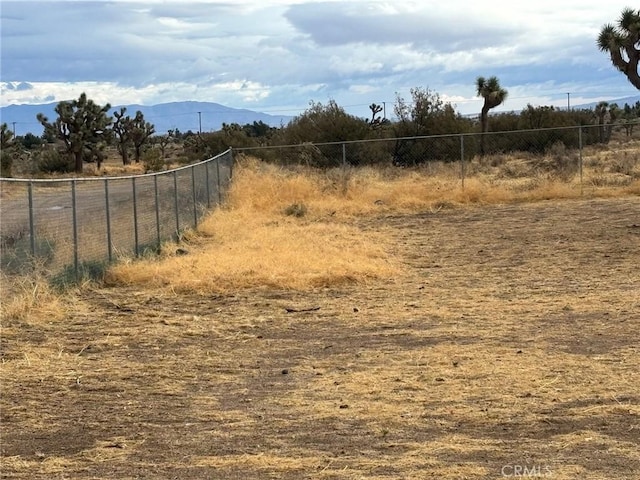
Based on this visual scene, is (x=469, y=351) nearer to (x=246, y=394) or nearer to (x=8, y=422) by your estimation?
(x=246, y=394)

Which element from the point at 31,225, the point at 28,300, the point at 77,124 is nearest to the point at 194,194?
the point at 31,225

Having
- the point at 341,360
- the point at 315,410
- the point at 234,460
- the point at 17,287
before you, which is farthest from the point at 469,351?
the point at 17,287

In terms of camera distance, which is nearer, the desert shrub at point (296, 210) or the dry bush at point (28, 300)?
the dry bush at point (28, 300)

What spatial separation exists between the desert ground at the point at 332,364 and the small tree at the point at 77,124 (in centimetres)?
3305

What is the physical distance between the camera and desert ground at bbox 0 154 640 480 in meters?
4.98

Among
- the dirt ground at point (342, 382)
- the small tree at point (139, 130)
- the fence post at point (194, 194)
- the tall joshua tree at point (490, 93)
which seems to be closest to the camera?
the dirt ground at point (342, 382)

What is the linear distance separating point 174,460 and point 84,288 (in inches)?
281

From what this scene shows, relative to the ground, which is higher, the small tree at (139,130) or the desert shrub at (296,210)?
the small tree at (139,130)

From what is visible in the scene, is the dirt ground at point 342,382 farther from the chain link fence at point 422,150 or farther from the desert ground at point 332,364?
the chain link fence at point 422,150

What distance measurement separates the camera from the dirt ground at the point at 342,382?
492 cm

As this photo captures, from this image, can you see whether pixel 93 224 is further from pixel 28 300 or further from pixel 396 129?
pixel 396 129

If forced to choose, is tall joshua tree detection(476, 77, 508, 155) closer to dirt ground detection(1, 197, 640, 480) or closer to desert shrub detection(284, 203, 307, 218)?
desert shrub detection(284, 203, 307, 218)

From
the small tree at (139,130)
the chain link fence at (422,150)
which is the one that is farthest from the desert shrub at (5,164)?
the small tree at (139,130)

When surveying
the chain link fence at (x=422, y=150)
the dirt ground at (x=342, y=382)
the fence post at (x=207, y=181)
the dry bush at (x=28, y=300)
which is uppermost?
the chain link fence at (x=422, y=150)
